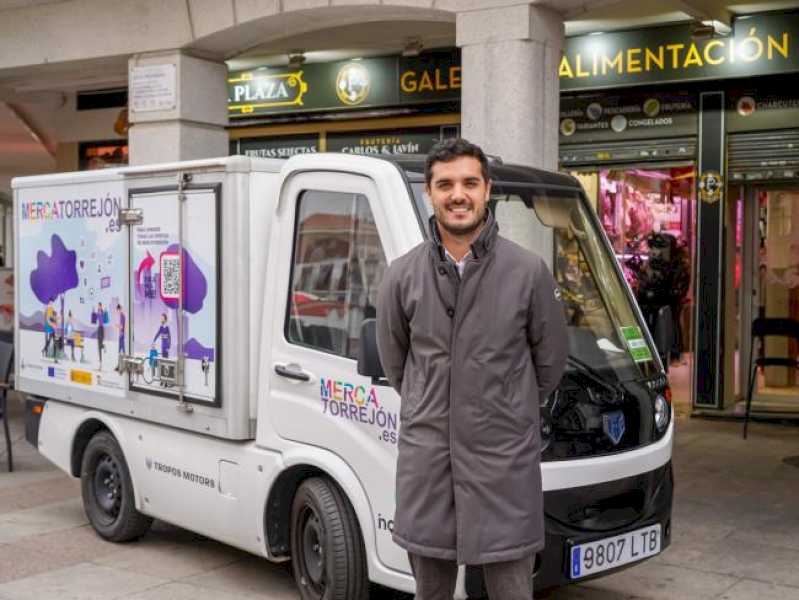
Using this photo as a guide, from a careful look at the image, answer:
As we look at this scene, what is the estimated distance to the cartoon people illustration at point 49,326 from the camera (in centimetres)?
764

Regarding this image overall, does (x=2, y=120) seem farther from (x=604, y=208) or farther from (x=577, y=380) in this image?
(x=577, y=380)

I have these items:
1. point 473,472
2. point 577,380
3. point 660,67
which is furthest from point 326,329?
point 660,67

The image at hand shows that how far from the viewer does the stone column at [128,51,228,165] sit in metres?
10.8

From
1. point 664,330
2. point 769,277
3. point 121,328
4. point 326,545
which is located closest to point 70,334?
point 121,328

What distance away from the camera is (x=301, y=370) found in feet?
18.8

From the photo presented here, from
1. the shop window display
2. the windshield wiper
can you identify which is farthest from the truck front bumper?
the shop window display

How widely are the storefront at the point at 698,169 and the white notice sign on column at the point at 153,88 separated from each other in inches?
141

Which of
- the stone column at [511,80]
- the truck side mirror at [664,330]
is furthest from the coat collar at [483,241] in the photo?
the stone column at [511,80]

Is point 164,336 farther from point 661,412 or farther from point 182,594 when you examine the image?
point 661,412

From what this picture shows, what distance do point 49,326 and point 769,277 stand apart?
759 centimetres

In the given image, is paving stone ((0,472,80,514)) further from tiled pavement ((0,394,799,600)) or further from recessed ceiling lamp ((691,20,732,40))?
recessed ceiling lamp ((691,20,732,40))

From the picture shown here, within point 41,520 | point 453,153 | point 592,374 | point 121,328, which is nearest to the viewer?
point 453,153

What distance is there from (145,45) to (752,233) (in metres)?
6.15

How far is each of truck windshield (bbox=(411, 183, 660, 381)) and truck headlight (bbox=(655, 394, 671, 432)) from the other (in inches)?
5.1
